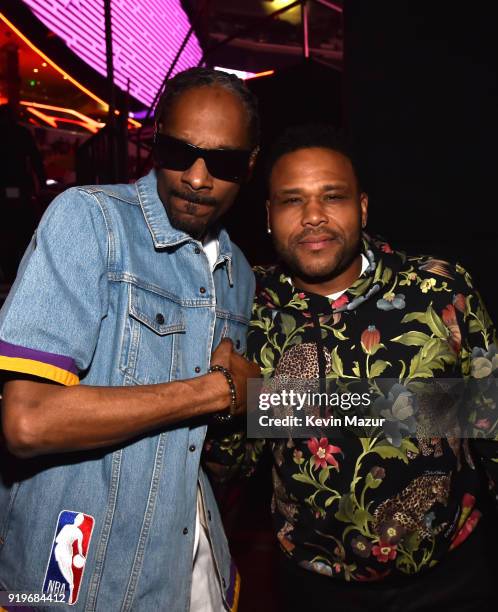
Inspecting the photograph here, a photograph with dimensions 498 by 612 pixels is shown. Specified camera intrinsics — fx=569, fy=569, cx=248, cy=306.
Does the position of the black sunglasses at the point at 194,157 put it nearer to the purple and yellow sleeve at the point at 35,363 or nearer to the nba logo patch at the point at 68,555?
the purple and yellow sleeve at the point at 35,363

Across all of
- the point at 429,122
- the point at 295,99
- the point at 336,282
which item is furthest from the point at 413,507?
the point at 295,99

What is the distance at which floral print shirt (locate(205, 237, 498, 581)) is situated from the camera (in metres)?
1.72

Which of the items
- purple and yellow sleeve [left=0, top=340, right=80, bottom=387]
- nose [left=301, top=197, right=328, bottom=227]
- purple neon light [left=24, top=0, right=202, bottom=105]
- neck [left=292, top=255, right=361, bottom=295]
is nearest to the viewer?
purple and yellow sleeve [left=0, top=340, right=80, bottom=387]

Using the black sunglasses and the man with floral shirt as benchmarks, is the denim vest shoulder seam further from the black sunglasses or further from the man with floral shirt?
the man with floral shirt

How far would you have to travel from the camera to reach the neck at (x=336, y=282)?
77.0 inches

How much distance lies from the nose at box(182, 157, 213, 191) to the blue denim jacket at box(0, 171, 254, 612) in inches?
6.5

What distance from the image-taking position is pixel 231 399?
5.37 ft

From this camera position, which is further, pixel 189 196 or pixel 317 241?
pixel 317 241

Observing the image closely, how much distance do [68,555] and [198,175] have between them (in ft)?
3.65

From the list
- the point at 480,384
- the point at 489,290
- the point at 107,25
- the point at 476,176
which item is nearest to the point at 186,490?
the point at 480,384

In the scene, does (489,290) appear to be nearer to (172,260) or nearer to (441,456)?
(441,456)

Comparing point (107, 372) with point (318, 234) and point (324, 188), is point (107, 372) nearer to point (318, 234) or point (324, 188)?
point (318, 234)

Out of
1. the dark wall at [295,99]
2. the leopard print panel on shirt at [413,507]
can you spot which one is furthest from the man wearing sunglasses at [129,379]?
the dark wall at [295,99]

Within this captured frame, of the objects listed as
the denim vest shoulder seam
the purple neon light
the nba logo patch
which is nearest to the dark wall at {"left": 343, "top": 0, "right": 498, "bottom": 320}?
the denim vest shoulder seam
